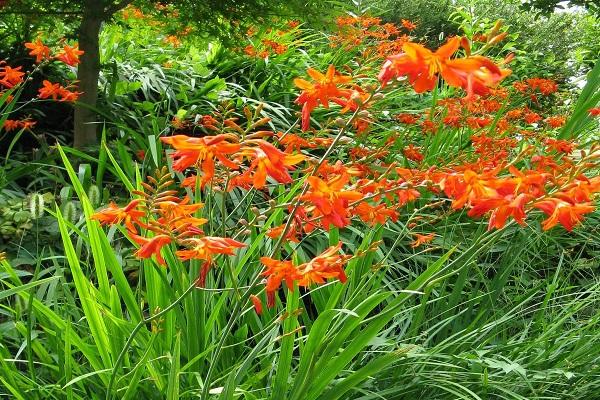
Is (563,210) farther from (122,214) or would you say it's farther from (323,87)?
(122,214)

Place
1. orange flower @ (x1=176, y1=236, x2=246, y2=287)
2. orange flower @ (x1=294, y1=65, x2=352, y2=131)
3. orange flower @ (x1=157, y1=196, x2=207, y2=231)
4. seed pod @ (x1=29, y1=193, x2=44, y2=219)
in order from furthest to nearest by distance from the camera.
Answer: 1. seed pod @ (x1=29, y1=193, x2=44, y2=219)
2. orange flower @ (x1=294, y1=65, x2=352, y2=131)
3. orange flower @ (x1=157, y1=196, x2=207, y2=231)
4. orange flower @ (x1=176, y1=236, x2=246, y2=287)

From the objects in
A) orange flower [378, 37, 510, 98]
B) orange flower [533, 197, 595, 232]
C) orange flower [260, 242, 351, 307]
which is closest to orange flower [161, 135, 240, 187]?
orange flower [260, 242, 351, 307]

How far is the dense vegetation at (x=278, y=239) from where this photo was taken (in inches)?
57.1

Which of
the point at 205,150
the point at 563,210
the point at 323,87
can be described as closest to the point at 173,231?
the point at 205,150

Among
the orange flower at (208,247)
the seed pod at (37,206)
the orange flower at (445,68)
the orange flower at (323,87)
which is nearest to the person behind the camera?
the orange flower at (445,68)

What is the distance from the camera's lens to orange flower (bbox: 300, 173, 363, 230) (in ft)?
4.41

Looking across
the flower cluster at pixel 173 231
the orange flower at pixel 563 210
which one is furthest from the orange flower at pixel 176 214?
the orange flower at pixel 563 210

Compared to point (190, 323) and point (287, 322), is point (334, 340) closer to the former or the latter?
point (287, 322)

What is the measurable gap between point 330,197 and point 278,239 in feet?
2.88

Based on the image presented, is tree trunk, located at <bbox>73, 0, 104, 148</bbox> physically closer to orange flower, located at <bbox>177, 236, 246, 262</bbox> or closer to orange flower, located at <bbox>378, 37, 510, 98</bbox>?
orange flower, located at <bbox>177, 236, 246, 262</bbox>

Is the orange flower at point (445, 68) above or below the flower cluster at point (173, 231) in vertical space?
above

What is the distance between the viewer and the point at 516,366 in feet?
6.87

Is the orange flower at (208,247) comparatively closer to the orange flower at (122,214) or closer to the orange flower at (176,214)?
the orange flower at (176,214)

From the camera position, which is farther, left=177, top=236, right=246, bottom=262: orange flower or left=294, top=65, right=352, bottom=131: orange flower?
left=294, top=65, right=352, bottom=131: orange flower
